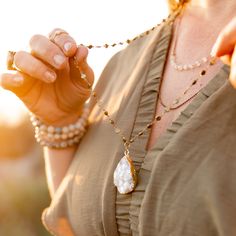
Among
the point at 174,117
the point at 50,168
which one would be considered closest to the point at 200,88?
the point at 174,117

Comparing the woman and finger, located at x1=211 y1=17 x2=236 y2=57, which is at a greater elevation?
finger, located at x1=211 y1=17 x2=236 y2=57

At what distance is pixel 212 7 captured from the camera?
5.14 feet

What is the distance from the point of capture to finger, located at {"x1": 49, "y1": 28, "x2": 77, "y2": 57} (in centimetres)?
154

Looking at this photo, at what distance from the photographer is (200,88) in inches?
57.4

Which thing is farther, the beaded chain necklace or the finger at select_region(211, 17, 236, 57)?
the beaded chain necklace

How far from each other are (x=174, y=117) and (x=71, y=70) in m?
0.34

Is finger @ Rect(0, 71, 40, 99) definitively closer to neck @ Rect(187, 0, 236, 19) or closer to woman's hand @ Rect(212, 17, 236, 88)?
neck @ Rect(187, 0, 236, 19)

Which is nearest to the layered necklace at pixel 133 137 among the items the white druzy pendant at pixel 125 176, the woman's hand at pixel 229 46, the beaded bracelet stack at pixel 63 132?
the white druzy pendant at pixel 125 176

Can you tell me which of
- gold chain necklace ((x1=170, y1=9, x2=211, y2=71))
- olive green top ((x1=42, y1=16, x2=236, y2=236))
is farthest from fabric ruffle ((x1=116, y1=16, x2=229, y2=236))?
gold chain necklace ((x1=170, y1=9, x2=211, y2=71))

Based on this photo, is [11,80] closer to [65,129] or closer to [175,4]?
[65,129]

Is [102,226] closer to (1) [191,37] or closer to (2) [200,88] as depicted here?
(2) [200,88]

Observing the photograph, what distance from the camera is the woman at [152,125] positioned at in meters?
1.26

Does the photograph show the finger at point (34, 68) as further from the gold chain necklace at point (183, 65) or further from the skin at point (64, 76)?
the gold chain necklace at point (183, 65)

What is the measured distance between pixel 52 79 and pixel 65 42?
0.10 m
